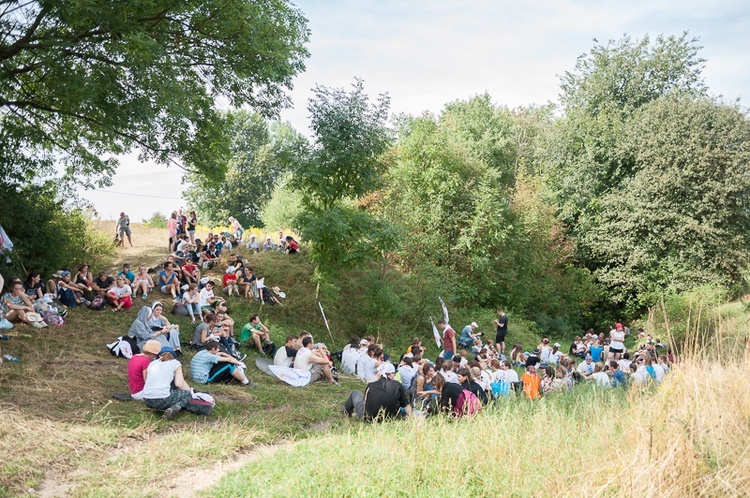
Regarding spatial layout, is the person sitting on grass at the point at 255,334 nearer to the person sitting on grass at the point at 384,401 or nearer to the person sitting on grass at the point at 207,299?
the person sitting on grass at the point at 207,299

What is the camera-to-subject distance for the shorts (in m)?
12.6

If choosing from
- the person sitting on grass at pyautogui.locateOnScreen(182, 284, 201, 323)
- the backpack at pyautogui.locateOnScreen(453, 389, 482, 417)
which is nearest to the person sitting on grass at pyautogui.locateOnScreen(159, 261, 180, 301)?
the person sitting on grass at pyautogui.locateOnScreen(182, 284, 201, 323)

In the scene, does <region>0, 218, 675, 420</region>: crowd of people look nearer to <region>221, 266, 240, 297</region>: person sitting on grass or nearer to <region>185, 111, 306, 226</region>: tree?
<region>221, 266, 240, 297</region>: person sitting on grass

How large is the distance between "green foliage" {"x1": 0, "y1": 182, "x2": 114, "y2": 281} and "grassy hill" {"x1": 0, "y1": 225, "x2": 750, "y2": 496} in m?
7.06

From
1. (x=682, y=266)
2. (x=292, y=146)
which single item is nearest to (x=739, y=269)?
(x=682, y=266)

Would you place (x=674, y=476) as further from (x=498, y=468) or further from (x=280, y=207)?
(x=280, y=207)

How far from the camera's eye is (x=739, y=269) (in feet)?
93.9

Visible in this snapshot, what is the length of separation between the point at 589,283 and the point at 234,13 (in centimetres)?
2381

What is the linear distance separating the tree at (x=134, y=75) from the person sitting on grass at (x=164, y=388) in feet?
21.4

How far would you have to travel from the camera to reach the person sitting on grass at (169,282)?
17.5 m

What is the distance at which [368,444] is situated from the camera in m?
7.46

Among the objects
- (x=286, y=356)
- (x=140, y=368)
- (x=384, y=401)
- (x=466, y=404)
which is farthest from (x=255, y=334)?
(x=466, y=404)

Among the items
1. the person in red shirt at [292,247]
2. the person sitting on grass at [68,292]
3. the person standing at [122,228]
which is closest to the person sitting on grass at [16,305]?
the person sitting on grass at [68,292]

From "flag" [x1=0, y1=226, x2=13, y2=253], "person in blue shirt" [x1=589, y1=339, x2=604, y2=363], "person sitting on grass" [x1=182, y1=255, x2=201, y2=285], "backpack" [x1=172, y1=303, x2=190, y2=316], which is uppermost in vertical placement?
"flag" [x1=0, y1=226, x2=13, y2=253]
